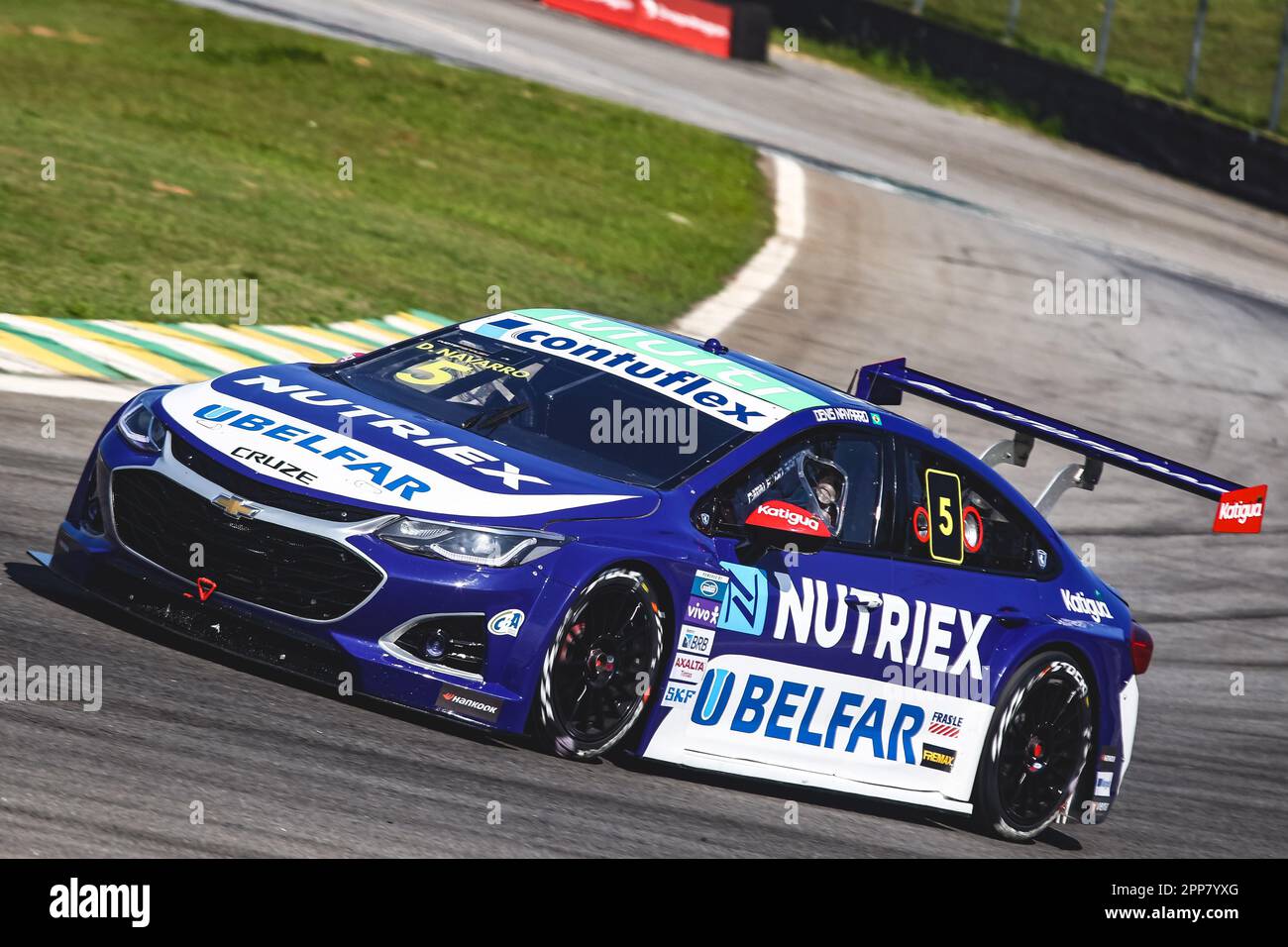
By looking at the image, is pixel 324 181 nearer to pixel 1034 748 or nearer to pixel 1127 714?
pixel 1127 714

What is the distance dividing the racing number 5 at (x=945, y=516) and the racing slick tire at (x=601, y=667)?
1598 mm

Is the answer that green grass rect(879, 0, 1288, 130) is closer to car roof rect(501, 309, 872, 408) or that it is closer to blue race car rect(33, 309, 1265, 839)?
blue race car rect(33, 309, 1265, 839)

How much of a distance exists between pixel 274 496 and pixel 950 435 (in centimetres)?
1000

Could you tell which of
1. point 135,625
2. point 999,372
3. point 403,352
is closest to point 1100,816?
point 403,352

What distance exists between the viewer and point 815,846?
22.7 ft

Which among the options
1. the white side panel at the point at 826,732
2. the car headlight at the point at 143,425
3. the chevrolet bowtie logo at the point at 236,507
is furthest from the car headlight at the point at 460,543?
the car headlight at the point at 143,425

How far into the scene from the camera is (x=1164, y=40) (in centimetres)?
3591

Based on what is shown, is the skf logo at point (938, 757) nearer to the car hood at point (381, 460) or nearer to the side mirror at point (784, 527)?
the side mirror at point (784, 527)

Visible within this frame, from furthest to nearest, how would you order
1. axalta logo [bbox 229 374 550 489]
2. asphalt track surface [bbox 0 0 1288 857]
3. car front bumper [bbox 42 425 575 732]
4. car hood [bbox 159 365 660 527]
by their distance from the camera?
1. axalta logo [bbox 229 374 550 489]
2. car hood [bbox 159 365 660 527]
3. car front bumper [bbox 42 425 575 732]
4. asphalt track surface [bbox 0 0 1288 857]

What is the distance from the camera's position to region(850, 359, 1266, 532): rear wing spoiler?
8094 millimetres

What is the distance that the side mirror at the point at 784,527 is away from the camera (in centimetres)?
698

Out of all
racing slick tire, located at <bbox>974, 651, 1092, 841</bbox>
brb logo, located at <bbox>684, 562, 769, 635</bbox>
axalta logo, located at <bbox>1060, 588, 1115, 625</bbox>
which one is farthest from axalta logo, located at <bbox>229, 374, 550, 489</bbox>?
axalta logo, located at <bbox>1060, 588, 1115, 625</bbox>

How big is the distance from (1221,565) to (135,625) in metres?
9.17

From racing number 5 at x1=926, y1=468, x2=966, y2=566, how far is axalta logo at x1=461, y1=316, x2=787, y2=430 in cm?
77
